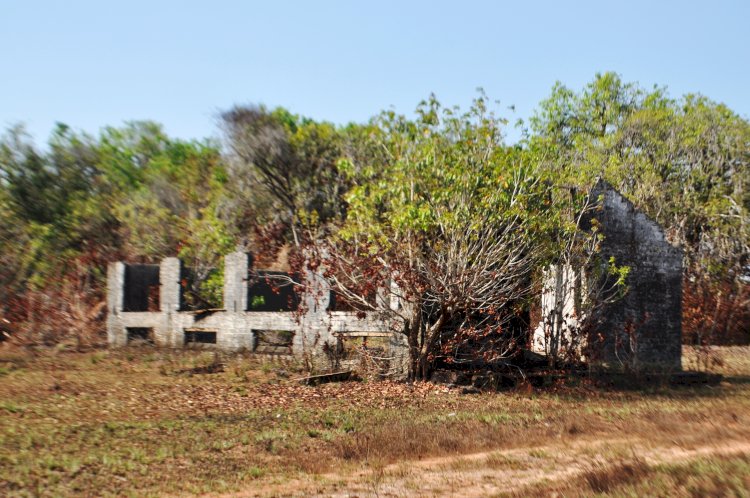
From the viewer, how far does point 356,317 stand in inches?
612

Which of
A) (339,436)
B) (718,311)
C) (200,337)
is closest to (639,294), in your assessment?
(339,436)

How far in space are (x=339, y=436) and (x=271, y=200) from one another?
22714mm

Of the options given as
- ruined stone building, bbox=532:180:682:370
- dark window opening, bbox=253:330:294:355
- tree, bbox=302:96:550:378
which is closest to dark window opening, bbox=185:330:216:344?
dark window opening, bbox=253:330:294:355

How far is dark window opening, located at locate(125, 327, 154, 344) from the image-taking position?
19328 mm

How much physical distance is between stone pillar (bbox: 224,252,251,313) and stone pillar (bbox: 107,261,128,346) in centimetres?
368

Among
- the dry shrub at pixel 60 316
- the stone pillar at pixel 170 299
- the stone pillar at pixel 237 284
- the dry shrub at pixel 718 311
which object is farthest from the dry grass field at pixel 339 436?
the dry shrub at pixel 718 311

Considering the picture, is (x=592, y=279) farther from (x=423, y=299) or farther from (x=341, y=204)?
(x=341, y=204)

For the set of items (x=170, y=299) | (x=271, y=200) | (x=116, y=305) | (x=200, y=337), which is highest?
(x=271, y=200)

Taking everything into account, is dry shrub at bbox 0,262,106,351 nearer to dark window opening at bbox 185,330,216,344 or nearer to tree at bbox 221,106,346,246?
dark window opening at bbox 185,330,216,344

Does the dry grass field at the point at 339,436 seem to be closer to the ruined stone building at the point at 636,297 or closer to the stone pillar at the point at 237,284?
the ruined stone building at the point at 636,297

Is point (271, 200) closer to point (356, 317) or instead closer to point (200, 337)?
point (200, 337)

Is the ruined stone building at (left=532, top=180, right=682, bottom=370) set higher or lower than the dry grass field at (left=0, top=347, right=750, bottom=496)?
higher

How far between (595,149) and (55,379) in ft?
78.4

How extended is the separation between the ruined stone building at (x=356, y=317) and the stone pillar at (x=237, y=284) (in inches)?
0.9
